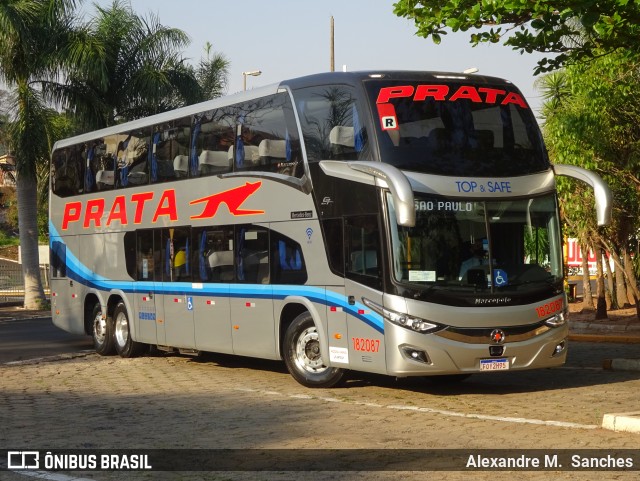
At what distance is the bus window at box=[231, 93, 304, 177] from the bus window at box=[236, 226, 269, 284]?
3.03 feet

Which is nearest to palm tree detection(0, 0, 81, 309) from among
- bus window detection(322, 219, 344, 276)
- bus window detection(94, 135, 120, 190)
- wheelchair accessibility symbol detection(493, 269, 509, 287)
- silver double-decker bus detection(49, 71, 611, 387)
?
bus window detection(94, 135, 120, 190)

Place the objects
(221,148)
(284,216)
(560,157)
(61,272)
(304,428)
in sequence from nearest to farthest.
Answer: (304,428)
(284,216)
(221,148)
(61,272)
(560,157)

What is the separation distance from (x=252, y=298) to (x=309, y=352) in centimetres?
149

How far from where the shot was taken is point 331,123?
15.0m

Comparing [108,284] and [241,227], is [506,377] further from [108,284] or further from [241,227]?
[108,284]

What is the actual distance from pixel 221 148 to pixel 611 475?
10.0 metres

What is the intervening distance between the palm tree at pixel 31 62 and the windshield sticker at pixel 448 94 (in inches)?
848

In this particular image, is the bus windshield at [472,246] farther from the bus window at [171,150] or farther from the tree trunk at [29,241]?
the tree trunk at [29,241]

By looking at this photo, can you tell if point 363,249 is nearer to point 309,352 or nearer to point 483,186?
→ point 483,186

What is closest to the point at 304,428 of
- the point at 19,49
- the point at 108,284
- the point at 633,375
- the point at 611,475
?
the point at 611,475

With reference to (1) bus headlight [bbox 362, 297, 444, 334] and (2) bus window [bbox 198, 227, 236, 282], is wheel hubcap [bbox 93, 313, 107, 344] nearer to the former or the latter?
(2) bus window [bbox 198, 227, 236, 282]

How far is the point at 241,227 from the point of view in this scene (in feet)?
55.5

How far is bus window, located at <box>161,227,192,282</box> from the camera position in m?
18.5

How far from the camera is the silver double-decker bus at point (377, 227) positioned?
13.9 m
